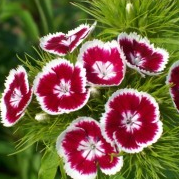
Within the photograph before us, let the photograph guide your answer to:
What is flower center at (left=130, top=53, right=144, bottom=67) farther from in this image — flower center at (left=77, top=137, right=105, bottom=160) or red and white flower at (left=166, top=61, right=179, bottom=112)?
flower center at (left=77, top=137, right=105, bottom=160)

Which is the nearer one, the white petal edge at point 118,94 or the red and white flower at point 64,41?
the white petal edge at point 118,94

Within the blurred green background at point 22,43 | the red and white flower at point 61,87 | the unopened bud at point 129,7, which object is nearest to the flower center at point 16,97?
the red and white flower at point 61,87

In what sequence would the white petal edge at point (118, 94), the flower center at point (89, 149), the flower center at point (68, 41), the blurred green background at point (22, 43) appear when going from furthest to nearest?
the blurred green background at point (22, 43)
the flower center at point (68, 41)
the flower center at point (89, 149)
the white petal edge at point (118, 94)

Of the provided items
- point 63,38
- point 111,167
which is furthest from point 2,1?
point 111,167

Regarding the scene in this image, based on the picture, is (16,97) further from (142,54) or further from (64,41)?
(142,54)

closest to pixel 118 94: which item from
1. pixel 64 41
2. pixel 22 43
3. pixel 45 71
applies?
pixel 45 71

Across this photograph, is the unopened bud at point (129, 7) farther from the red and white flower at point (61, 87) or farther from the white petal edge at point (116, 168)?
the white petal edge at point (116, 168)

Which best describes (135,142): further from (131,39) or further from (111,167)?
(131,39)

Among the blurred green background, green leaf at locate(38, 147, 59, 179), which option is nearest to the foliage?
green leaf at locate(38, 147, 59, 179)
